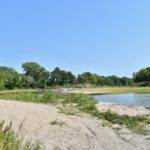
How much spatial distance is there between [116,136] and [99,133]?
0.46 meters

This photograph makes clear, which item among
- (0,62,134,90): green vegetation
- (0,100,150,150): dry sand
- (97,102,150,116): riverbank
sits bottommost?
(0,100,150,150): dry sand

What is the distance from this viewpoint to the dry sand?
877 centimetres

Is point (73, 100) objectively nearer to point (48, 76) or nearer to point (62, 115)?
point (62, 115)

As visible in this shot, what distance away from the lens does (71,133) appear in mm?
9734

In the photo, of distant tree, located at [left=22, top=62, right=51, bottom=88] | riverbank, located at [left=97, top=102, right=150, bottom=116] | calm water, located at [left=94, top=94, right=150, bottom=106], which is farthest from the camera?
distant tree, located at [left=22, top=62, right=51, bottom=88]

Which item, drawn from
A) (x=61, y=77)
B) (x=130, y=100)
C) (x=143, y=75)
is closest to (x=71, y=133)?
(x=130, y=100)

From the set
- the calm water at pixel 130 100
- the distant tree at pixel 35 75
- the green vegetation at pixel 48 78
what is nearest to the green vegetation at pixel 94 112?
the calm water at pixel 130 100

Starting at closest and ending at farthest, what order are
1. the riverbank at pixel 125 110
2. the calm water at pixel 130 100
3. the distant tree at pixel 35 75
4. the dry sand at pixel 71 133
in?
1. the dry sand at pixel 71 133
2. the riverbank at pixel 125 110
3. the calm water at pixel 130 100
4. the distant tree at pixel 35 75

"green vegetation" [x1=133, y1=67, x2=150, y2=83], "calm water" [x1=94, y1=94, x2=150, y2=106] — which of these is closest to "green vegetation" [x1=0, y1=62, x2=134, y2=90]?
"green vegetation" [x1=133, y1=67, x2=150, y2=83]

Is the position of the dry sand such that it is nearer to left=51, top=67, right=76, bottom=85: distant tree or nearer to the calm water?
the calm water

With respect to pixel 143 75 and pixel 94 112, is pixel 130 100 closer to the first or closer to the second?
pixel 94 112

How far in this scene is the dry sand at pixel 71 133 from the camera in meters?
8.77

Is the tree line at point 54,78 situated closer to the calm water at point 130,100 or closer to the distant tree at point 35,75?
the distant tree at point 35,75

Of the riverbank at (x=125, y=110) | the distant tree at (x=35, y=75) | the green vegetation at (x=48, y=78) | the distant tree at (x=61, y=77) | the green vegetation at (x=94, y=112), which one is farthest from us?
the distant tree at (x=61, y=77)
